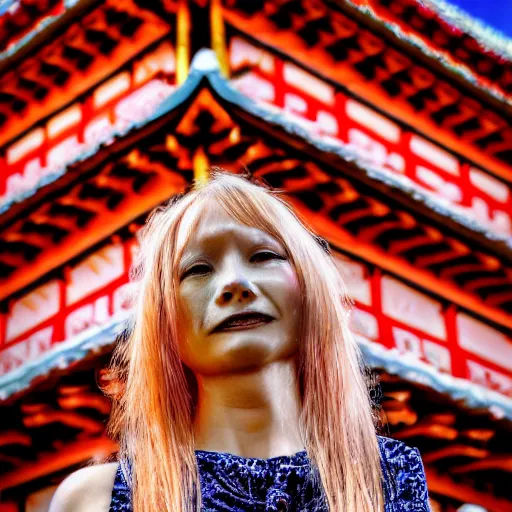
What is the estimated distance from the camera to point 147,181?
218 inches

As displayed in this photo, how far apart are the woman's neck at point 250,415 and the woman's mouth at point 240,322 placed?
71mm

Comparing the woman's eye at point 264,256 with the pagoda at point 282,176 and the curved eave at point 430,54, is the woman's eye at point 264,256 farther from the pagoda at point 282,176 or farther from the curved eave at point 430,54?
the curved eave at point 430,54

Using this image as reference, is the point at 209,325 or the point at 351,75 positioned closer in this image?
the point at 209,325

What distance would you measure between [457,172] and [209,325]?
546 centimetres

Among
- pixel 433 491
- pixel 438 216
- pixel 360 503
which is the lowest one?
pixel 360 503

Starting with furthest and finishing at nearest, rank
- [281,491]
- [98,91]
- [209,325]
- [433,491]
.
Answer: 1. [98,91]
2. [433,491]
3. [209,325]
4. [281,491]

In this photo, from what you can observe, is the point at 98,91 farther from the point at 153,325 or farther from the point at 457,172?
the point at 153,325

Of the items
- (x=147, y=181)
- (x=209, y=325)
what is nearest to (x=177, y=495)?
(x=209, y=325)

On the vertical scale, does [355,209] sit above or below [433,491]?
above

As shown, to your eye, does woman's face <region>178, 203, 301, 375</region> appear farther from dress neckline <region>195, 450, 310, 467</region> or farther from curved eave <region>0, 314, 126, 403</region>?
curved eave <region>0, 314, 126, 403</region>

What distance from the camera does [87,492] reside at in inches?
63.4

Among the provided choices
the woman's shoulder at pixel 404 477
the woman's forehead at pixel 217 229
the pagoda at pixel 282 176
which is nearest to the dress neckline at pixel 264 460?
the woman's shoulder at pixel 404 477

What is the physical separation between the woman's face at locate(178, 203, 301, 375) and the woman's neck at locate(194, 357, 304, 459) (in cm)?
3

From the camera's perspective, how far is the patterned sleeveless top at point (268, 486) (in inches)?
61.8
